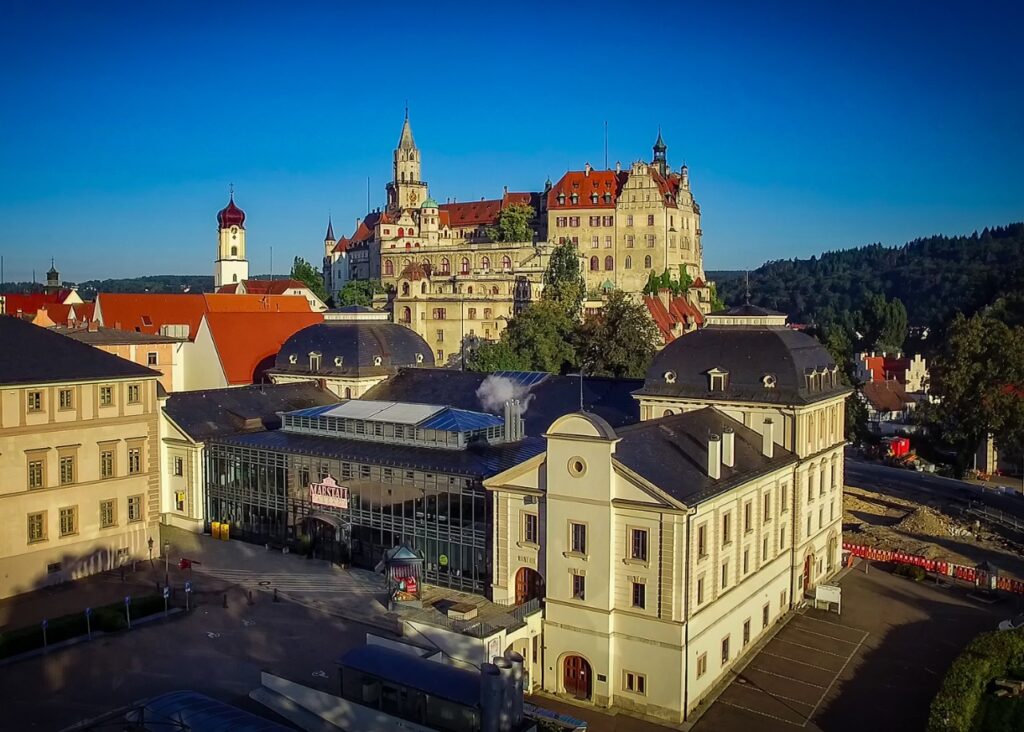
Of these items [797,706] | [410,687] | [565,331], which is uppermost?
[565,331]

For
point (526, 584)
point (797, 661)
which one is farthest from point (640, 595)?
point (797, 661)

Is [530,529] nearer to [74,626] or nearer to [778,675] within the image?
[778,675]

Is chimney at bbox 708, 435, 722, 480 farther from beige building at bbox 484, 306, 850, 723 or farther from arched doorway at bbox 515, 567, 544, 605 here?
arched doorway at bbox 515, 567, 544, 605

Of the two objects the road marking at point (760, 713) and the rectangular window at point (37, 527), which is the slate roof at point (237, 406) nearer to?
the rectangular window at point (37, 527)

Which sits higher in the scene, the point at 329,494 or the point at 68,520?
the point at 329,494

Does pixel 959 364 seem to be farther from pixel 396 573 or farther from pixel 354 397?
pixel 396 573

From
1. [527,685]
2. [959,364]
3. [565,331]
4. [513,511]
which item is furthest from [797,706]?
[565,331]
